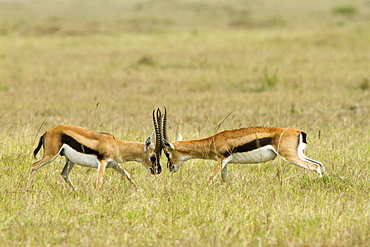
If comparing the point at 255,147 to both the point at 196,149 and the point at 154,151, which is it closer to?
the point at 196,149

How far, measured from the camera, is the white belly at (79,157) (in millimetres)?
6602

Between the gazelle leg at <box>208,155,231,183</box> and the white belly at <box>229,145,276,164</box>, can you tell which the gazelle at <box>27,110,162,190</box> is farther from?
the white belly at <box>229,145,276,164</box>

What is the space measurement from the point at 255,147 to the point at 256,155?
115 millimetres

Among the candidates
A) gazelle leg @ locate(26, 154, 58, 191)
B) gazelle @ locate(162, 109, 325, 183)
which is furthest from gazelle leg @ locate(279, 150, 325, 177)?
gazelle leg @ locate(26, 154, 58, 191)

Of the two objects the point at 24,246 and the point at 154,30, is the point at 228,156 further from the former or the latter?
the point at 154,30

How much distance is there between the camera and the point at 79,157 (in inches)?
260

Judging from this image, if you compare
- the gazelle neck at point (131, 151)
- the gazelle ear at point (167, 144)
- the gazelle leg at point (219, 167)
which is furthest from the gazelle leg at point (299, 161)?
the gazelle neck at point (131, 151)

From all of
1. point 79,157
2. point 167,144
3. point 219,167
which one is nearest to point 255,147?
point 219,167

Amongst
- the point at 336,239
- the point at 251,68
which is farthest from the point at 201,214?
the point at 251,68

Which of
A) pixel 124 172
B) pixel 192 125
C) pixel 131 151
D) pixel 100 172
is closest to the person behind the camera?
pixel 100 172

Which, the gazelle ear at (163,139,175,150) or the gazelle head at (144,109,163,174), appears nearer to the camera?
the gazelle head at (144,109,163,174)

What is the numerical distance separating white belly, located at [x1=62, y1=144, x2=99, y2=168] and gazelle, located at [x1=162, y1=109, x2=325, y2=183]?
859 mm

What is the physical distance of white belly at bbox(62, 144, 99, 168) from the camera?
6.60m

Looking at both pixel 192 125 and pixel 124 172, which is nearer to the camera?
pixel 124 172
